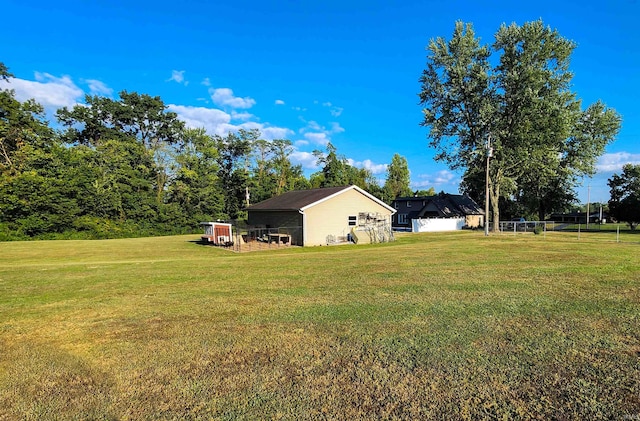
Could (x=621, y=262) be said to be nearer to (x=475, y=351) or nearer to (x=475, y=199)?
(x=475, y=351)

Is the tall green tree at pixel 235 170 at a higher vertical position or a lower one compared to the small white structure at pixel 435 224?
higher

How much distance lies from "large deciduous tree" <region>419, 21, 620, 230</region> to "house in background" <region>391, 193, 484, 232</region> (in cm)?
823

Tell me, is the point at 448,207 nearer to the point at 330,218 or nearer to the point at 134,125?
the point at 330,218

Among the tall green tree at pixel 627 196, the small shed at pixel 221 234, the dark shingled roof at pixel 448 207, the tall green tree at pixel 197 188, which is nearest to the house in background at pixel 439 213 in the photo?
the dark shingled roof at pixel 448 207

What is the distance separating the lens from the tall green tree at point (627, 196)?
110 ft

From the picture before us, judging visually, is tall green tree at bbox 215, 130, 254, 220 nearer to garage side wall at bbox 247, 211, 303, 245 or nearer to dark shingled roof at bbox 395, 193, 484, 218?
garage side wall at bbox 247, 211, 303, 245

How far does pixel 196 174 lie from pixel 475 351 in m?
36.9

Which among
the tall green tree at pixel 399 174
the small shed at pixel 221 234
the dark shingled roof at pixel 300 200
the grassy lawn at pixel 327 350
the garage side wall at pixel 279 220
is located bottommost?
the grassy lawn at pixel 327 350

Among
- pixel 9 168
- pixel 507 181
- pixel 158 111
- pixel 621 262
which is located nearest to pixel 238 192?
pixel 158 111

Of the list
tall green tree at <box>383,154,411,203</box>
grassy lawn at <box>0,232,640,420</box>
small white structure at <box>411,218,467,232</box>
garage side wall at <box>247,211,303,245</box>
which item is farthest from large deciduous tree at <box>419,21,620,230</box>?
tall green tree at <box>383,154,411,203</box>

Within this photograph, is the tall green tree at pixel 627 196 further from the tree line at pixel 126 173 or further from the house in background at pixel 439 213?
the tree line at pixel 126 173

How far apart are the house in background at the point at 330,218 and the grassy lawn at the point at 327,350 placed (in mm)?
13803

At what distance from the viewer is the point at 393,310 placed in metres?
5.67

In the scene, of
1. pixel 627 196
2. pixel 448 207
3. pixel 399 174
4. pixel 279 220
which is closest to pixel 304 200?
pixel 279 220
